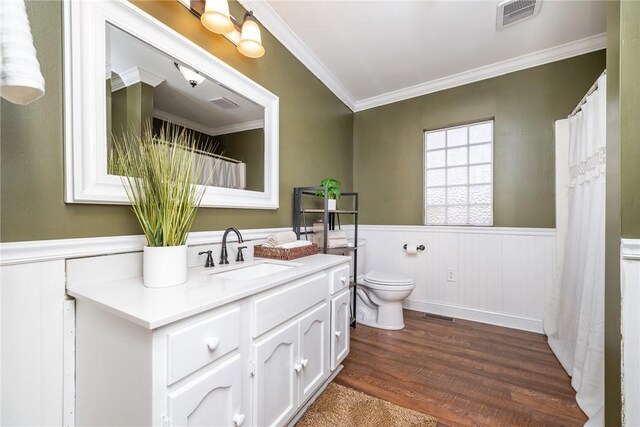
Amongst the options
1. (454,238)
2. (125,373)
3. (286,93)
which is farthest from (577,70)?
(125,373)

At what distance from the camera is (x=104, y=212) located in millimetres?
988

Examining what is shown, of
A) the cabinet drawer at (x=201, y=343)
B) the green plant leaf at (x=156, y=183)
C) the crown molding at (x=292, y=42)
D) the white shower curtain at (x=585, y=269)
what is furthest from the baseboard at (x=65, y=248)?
the white shower curtain at (x=585, y=269)

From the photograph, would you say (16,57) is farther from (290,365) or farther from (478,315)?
(478,315)

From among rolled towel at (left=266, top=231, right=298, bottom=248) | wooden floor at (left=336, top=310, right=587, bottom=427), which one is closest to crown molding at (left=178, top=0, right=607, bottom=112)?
rolled towel at (left=266, top=231, right=298, bottom=248)

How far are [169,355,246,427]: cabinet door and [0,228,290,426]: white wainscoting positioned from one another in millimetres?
479

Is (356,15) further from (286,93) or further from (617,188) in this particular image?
(617,188)

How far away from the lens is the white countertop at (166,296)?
0.68m

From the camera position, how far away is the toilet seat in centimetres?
220

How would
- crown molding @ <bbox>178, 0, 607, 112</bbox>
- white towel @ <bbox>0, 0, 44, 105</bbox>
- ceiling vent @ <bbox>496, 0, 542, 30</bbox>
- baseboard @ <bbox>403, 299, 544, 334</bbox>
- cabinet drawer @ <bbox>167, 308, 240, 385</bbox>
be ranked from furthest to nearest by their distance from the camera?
baseboard @ <bbox>403, 299, 544, 334</bbox> → crown molding @ <bbox>178, 0, 607, 112</bbox> → ceiling vent @ <bbox>496, 0, 542, 30</bbox> → cabinet drawer @ <bbox>167, 308, 240, 385</bbox> → white towel @ <bbox>0, 0, 44, 105</bbox>

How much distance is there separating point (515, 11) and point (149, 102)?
2262 millimetres

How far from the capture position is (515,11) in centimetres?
174

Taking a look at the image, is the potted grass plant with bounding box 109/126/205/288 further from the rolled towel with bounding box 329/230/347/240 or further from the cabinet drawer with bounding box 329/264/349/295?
the rolled towel with bounding box 329/230/347/240

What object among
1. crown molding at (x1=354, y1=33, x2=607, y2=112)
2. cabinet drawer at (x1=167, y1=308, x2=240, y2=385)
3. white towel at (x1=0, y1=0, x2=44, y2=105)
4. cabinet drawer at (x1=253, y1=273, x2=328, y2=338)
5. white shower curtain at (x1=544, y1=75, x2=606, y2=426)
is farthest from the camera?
crown molding at (x1=354, y1=33, x2=607, y2=112)

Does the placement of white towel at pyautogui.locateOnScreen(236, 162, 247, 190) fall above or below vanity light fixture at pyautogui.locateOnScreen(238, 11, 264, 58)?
below
